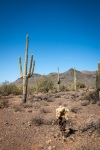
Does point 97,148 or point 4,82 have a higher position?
point 4,82

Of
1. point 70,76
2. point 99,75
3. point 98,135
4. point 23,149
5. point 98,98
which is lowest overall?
Answer: point 23,149

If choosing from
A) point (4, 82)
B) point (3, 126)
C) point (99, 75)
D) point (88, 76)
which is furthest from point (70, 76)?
point (3, 126)

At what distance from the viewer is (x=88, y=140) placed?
627 centimetres

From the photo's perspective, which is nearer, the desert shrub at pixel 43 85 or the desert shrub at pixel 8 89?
the desert shrub at pixel 8 89

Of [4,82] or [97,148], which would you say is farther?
[4,82]

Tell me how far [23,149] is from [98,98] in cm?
1155

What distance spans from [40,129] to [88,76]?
235ft

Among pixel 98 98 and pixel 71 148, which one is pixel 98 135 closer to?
pixel 71 148

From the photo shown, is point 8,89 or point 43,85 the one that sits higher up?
point 43,85

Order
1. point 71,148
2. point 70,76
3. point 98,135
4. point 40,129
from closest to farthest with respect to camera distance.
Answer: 1. point 71,148
2. point 98,135
3. point 40,129
4. point 70,76

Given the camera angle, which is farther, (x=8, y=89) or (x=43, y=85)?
(x=43, y=85)

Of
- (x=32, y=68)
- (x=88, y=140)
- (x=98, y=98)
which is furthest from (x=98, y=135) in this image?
(x=32, y=68)

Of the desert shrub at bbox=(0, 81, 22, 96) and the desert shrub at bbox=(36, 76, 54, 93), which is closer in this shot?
the desert shrub at bbox=(0, 81, 22, 96)

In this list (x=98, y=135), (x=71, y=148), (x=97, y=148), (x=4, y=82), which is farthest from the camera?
(x=4, y=82)
